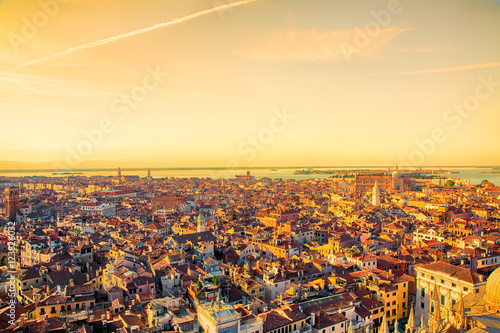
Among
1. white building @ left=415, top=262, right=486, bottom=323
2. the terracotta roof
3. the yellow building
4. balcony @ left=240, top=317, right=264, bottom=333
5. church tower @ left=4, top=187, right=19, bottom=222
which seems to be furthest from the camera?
church tower @ left=4, top=187, right=19, bottom=222

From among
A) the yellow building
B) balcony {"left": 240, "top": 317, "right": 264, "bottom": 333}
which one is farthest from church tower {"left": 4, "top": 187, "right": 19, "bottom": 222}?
the yellow building

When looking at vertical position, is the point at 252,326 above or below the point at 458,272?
below

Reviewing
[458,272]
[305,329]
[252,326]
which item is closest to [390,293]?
[458,272]

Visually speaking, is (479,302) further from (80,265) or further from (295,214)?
(295,214)

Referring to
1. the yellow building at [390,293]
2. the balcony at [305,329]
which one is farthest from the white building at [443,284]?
the balcony at [305,329]

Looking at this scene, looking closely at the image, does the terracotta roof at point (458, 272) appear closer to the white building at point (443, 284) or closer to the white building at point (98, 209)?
the white building at point (443, 284)

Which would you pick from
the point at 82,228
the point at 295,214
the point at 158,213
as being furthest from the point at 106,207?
the point at 295,214

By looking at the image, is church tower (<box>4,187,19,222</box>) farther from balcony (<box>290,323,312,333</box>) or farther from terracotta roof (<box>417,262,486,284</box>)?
terracotta roof (<box>417,262,486,284</box>)

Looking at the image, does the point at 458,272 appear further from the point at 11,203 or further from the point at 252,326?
the point at 11,203

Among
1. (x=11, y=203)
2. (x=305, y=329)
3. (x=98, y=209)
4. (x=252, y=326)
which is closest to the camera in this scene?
(x=252, y=326)

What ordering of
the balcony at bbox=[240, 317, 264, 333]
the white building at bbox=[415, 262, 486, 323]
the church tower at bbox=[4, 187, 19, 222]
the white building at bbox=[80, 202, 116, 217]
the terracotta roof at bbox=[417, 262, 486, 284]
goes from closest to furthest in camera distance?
1. the balcony at bbox=[240, 317, 264, 333]
2. the white building at bbox=[415, 262, 486, 323]
3. the terracotta roof at bbox=[417, 262, 486, 284]
4. the church tower at bbox=[4, 187, 19, 222]
5. the white building at bbox=[80, 202, 116, 217]

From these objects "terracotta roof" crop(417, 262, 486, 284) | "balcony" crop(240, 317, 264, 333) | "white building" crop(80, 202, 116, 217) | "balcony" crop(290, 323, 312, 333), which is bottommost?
"white building" crop(80, 202, 116, 217)
